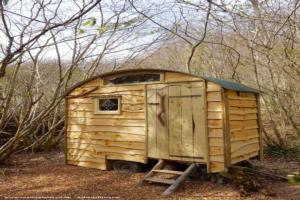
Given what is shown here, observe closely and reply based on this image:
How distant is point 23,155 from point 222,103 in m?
7.18

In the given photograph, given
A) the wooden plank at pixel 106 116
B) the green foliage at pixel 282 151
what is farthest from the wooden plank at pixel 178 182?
the green foliage at pixel 282 151

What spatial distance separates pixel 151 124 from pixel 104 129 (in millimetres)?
1380

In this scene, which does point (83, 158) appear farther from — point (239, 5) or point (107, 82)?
point (239, 5)

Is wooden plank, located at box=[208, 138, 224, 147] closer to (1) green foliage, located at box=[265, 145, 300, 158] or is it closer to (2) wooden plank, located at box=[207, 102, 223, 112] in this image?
(2) wooden plank, located at box=[207, 102, 223, 112]

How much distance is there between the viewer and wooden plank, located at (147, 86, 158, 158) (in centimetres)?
709

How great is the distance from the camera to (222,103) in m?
6.26

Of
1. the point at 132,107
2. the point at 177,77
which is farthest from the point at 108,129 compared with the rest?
the point at 177,77

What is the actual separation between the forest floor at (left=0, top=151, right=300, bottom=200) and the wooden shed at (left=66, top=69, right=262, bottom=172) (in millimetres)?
443

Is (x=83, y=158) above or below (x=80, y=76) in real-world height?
below

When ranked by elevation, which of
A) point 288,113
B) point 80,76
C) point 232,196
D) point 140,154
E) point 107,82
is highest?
point 80,76

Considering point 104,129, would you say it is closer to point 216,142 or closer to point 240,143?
point 216,142

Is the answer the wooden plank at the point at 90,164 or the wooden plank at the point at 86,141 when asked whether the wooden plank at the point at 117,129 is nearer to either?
the wooden plank at the point at 86,141

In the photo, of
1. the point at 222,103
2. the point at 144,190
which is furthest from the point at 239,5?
the point at 144,190

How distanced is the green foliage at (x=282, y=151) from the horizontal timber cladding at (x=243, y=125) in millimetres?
2444
